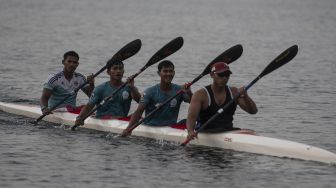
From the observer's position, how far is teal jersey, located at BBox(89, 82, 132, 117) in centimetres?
2441

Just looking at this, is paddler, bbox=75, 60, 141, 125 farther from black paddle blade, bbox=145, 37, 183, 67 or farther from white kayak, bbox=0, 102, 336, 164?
black paddle blade, bbox=145, 37, 183, 67

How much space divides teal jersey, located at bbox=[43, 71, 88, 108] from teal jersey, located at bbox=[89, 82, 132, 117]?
1537 millimetres

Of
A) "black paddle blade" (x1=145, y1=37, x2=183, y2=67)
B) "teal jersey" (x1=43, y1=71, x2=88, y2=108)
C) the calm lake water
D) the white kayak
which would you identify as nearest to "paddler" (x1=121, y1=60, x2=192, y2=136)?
the white kayak

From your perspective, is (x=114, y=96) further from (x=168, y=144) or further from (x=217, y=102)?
(x=217, y=102)

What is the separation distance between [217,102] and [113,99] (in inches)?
158

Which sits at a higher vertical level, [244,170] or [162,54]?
[162,54]

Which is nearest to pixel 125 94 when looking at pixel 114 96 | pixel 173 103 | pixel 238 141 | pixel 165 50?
pixel 114 96

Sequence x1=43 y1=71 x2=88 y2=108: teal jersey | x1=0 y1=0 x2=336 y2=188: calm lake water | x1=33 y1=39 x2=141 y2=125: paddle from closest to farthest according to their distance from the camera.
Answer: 1. x1=0 y1=0 x2=336 y2=188: calm lake water
2. x1=33 y1=39 x2=141 y2=125: paddle
3. x1=43 y1=71 x2=88 y2=108: teal jersey

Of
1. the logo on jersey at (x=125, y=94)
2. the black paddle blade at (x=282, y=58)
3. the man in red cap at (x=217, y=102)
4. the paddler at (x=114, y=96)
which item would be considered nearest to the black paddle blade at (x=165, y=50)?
the paddler at (x=114, y=96)

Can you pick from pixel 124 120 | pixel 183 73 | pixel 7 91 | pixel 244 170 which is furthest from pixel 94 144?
pixel 183 73

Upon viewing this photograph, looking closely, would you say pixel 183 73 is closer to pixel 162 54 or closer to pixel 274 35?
pixel 162 54

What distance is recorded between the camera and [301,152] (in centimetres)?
2033

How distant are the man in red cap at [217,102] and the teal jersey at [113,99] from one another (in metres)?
3.19

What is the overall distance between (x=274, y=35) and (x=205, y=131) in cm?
6370
